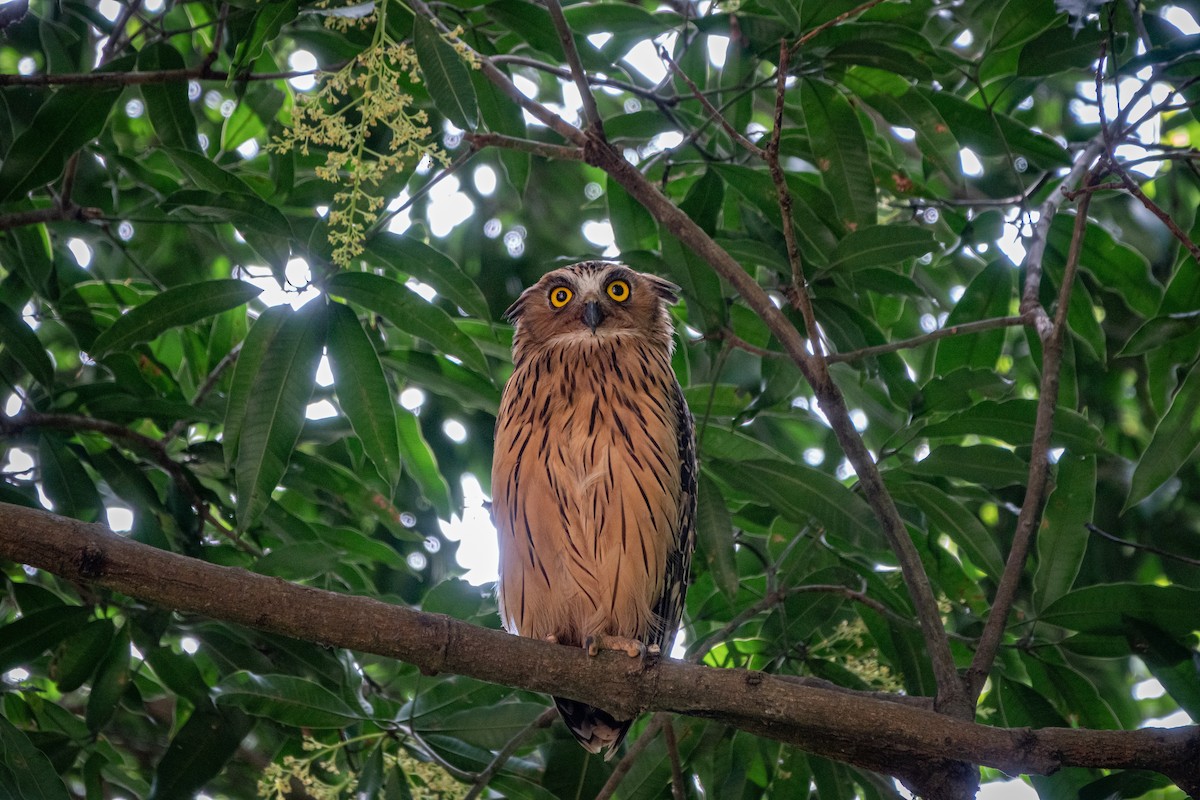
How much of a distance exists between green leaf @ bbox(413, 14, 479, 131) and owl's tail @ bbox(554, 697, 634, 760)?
1.77 m

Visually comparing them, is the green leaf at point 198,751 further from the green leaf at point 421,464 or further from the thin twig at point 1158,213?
the thin twig at point 1158,213

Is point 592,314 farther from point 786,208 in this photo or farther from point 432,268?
point 786,208

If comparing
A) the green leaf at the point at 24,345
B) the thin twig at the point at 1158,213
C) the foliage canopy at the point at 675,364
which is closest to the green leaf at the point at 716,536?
the foliage canopy at the point at 675,364

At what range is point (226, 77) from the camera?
10.2 ft

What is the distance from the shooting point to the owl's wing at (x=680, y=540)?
3648 mm

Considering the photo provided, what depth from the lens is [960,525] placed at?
11.2ft

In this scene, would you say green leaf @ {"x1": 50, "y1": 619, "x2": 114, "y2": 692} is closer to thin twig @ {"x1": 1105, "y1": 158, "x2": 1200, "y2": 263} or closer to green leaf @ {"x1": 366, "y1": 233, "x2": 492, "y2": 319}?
green leaf @ {"x1": 366, "y1": 233, "x2": 492, "y2": 319}

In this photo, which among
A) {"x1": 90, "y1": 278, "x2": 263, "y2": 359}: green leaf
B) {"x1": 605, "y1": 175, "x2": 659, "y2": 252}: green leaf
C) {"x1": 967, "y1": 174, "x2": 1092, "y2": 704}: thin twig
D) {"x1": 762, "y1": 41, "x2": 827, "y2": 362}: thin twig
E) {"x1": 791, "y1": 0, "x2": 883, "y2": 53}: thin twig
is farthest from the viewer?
Answer: {"x1": 605, "y1": 175, "x2": 659, "y2": 252}: green leaf

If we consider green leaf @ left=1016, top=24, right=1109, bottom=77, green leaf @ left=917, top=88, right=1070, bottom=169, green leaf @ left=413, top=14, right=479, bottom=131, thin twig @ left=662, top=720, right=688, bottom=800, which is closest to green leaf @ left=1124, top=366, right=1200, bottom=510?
green leaf @ left=917, top=88, right=1070, bottom=169

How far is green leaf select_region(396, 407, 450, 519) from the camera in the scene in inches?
153

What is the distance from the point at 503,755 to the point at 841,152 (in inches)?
82.2

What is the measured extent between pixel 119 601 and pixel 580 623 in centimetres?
147

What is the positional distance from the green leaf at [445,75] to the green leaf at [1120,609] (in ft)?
6.98

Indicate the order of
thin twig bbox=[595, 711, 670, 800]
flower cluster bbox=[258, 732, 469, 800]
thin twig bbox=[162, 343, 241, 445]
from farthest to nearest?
thin twig bbox=[162, 343, 241, 445], flower cluster bbox=[258, 732, 469, 800], thin twig bbox=[595, 711, 670, 800]
